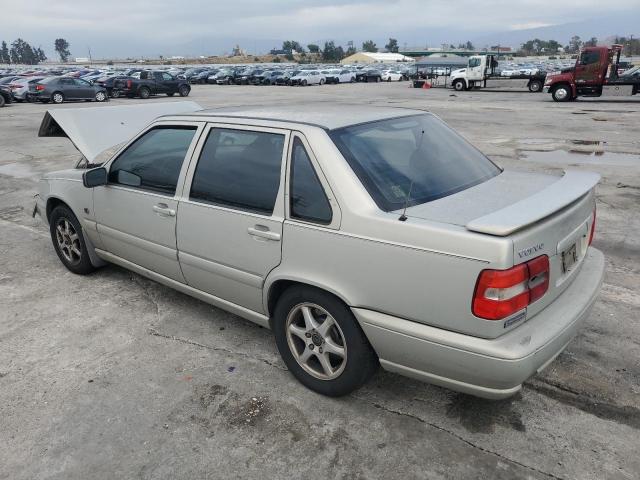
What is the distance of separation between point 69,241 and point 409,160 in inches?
139

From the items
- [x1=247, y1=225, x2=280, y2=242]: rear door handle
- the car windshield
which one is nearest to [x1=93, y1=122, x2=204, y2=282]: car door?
[x1=247, y1=225, x2=280, y2=242]: rear door handle

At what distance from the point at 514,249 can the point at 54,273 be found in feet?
14.9

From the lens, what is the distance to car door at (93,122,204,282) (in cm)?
368

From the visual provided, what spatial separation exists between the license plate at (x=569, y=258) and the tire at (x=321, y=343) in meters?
1.11

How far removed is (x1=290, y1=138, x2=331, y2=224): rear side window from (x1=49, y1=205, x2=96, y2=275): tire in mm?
2714

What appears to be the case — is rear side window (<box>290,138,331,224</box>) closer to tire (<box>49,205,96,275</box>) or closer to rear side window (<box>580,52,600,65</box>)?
tire (<box>49,205,96,275</box>)

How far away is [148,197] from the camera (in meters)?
3.84

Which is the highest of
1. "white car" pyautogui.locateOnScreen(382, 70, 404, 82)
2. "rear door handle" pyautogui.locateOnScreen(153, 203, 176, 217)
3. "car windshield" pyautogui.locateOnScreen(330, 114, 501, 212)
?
"car windshield" pyautogui.locateOnScreen(330, 114, 501, 212)

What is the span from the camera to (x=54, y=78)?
2833 cm

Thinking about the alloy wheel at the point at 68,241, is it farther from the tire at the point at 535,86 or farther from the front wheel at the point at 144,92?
the tire at the point at 535,86

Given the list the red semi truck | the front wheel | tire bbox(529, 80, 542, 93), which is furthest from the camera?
the front wheel

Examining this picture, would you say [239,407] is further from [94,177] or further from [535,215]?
[94,177]

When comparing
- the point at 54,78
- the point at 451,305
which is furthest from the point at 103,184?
the point at 54,78

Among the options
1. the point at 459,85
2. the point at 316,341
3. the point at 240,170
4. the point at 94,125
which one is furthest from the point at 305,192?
the point at 459,85
